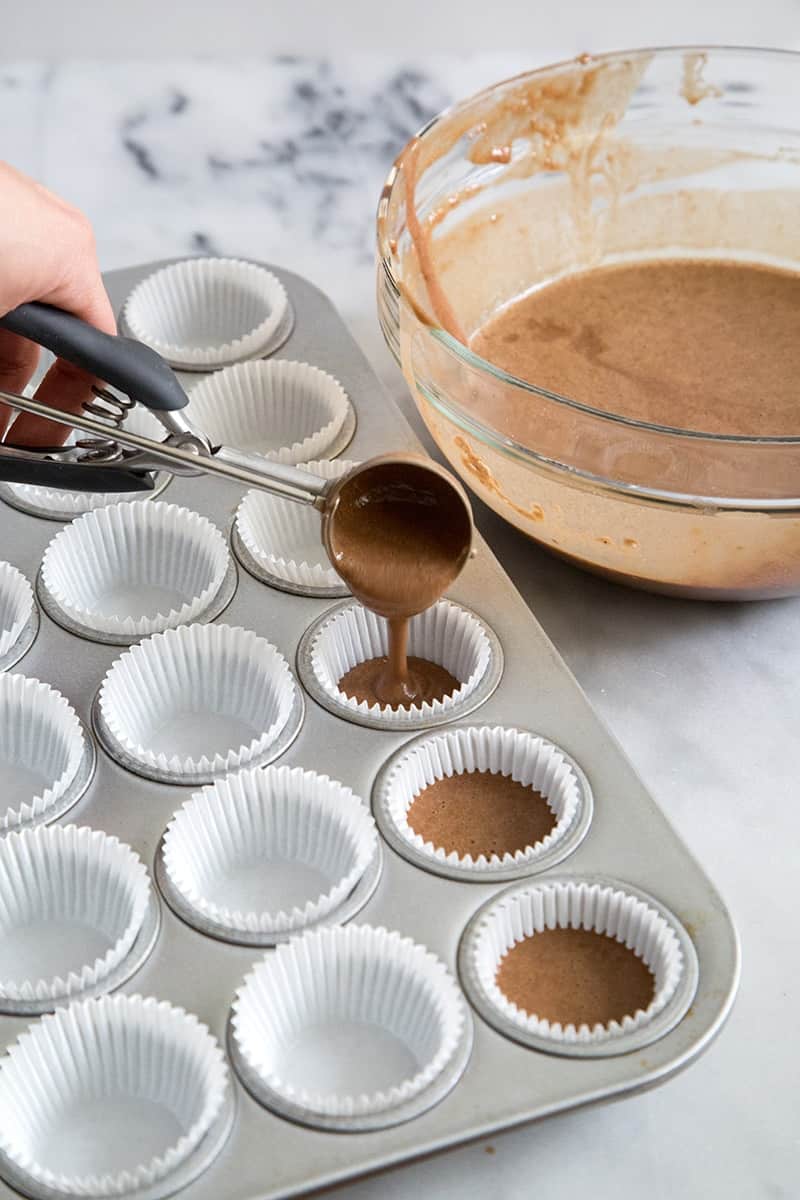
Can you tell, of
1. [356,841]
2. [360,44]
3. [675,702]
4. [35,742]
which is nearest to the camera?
[356,841]

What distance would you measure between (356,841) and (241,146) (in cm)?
145

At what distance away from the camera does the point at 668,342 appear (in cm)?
171

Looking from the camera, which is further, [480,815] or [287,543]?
[287,543]

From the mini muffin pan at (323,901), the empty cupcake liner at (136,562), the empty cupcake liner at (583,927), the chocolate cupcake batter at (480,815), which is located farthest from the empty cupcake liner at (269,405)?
the empty cupcake liner at (583,927)

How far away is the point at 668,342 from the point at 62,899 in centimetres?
92

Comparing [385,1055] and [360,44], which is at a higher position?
[360,44]

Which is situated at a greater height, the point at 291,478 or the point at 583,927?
the point at 291,478

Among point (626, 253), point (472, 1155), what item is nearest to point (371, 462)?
point (472, 1155)

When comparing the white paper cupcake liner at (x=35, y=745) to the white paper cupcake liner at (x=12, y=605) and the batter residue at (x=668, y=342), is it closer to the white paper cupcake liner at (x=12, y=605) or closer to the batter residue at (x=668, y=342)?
the white paper cupcake liner at (x=12, y=605)

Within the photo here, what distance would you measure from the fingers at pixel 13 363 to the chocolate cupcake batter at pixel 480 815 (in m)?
0.65

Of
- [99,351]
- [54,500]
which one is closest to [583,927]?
[99,351]

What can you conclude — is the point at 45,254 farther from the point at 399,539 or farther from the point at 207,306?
the point at 207,306

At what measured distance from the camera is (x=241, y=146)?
94.3 inches

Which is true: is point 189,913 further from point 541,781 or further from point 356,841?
point 541,781
